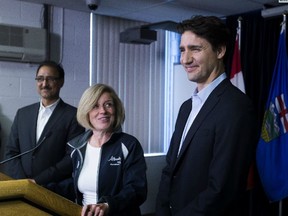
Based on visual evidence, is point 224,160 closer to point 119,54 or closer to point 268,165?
point 268,165

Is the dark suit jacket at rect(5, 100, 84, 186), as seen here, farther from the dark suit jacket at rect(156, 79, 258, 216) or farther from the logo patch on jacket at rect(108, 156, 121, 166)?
the dark suit jacket at rect(156, 79, 258, 216)

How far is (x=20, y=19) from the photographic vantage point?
3.36m

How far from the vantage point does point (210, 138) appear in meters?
1.32

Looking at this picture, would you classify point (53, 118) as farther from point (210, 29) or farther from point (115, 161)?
point (210, 29)

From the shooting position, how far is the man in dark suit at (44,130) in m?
2.43

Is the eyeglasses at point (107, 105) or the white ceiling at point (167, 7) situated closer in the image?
the eyeglasses at point (107, 105)

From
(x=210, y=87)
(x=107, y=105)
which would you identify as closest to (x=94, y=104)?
(x=107, y=105)

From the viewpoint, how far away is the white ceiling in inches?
129

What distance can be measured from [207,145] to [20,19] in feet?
8.66

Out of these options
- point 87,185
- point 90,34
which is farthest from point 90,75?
point 87,185

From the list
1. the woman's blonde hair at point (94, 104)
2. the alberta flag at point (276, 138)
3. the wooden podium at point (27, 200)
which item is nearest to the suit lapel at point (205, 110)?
the woman's blonde hair at point (94, 104)

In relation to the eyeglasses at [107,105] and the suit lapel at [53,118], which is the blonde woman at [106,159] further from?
the suit lapel at [53,118]

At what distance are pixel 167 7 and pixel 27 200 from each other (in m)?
3.03

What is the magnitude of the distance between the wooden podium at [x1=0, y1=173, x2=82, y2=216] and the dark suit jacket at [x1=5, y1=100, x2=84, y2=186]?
1668 mm
